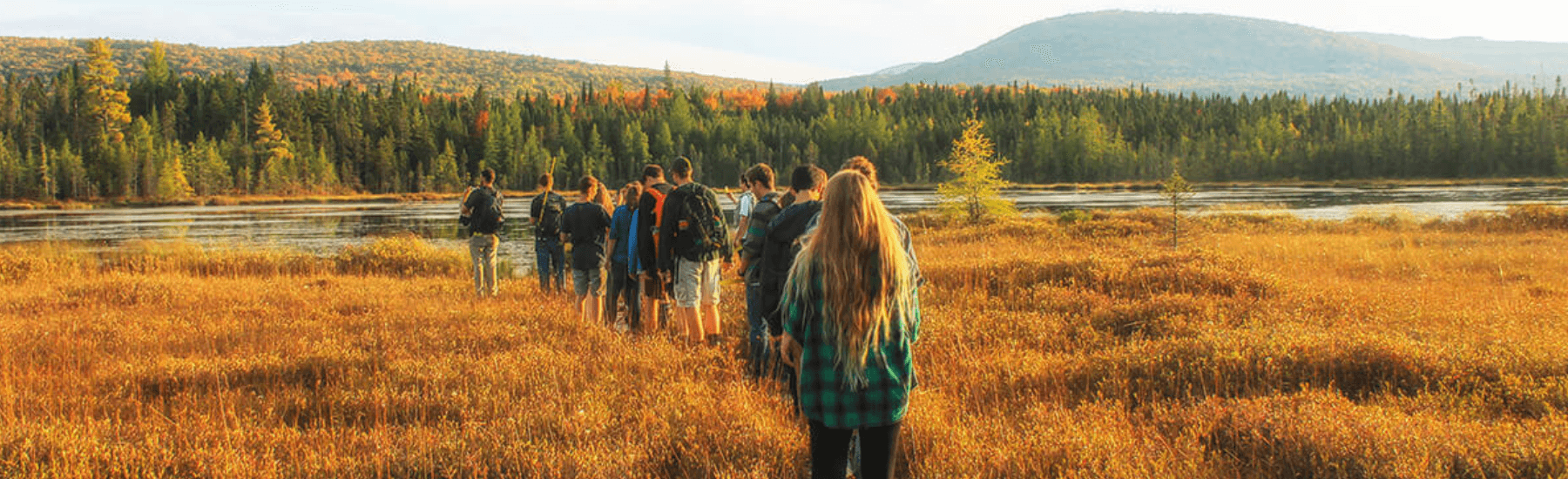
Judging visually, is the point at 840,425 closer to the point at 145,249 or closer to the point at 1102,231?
the point at 1102,231

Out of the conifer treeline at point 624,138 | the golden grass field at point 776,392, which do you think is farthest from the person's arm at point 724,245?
the conifer treeline at point 624,138

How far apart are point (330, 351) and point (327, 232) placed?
37864mm

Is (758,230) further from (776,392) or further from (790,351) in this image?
(790,351)

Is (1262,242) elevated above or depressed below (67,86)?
below

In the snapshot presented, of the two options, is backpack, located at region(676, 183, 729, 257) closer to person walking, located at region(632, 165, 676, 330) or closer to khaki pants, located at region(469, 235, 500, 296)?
person walking, located at region(632, 165, 676, 330)

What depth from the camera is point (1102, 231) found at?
28234 mm

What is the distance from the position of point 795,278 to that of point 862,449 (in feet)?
2.49

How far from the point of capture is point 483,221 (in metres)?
13.1

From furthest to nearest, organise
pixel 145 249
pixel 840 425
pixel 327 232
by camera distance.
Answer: pixel 327 232 → pixel 145 249 → pixel 840 425

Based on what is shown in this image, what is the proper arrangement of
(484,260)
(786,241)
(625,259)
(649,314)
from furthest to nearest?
(484,260) < (625,259) < (649,314) < (786,241)

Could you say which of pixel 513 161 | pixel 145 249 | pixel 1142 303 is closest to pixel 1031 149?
pixel 513 161

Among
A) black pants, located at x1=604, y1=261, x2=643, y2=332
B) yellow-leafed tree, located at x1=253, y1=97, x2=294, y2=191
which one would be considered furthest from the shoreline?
black pants, located at x1=604, y1=261, x2=643, y2=332

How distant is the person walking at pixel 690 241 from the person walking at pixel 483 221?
5245 mm

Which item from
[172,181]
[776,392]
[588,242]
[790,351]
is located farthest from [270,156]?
[790,351]
